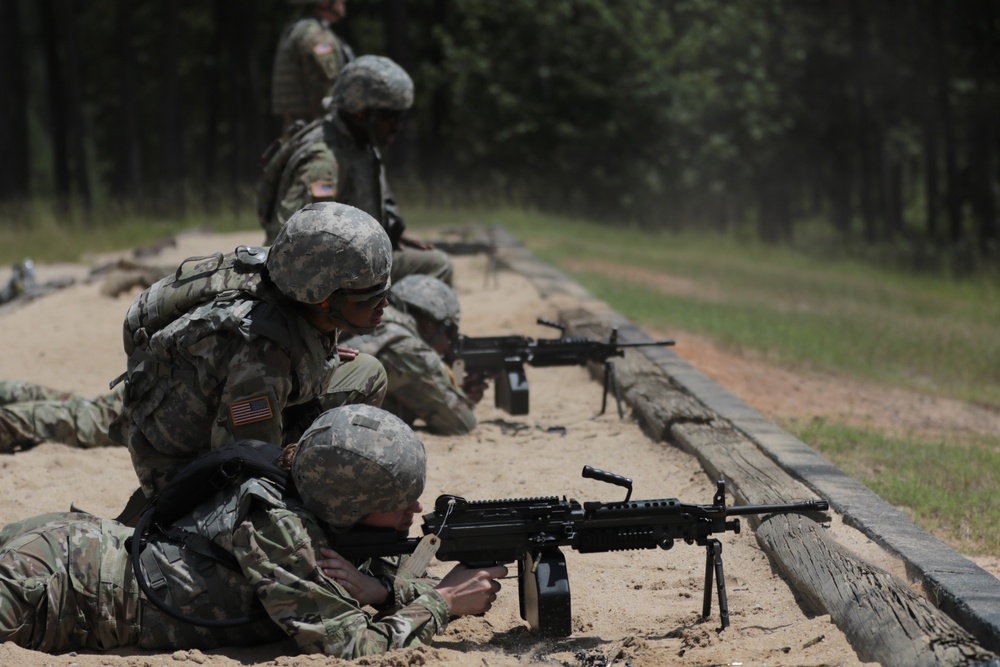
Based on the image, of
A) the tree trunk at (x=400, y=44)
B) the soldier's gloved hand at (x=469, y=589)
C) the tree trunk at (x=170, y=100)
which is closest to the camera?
the soldier's gloved hand at (x=469, y=589)

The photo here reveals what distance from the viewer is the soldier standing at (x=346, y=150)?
6.74 metres

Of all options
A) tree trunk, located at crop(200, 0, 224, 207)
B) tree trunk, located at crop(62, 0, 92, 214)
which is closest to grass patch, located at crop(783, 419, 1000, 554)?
tree trunk, located at crop(62, 0, 92, 214)

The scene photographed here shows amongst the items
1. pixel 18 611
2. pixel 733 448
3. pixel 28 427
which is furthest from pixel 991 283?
pixel 18 611

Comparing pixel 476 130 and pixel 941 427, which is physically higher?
pixel 476 130

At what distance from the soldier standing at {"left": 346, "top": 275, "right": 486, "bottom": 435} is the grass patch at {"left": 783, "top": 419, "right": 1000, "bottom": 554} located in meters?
1.84

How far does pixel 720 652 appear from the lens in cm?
357

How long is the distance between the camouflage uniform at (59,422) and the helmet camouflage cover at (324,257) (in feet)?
8.10

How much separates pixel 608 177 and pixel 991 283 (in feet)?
31.2

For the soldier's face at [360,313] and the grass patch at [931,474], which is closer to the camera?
the soldier's face at [360,313]

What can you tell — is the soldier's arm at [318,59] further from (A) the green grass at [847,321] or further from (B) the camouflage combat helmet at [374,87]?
(A) the green grass at [847,321]

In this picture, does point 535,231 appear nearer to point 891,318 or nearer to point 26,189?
point 891,318

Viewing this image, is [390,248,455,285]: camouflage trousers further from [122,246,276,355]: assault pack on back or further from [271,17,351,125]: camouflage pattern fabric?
[122,246,276,355]: assault pack on back

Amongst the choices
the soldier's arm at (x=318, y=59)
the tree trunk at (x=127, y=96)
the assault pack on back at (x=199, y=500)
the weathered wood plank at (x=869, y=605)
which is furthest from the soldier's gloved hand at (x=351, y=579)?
the tree trunk at (x=127, y=96)

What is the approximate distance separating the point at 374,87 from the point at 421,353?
1585 mm
